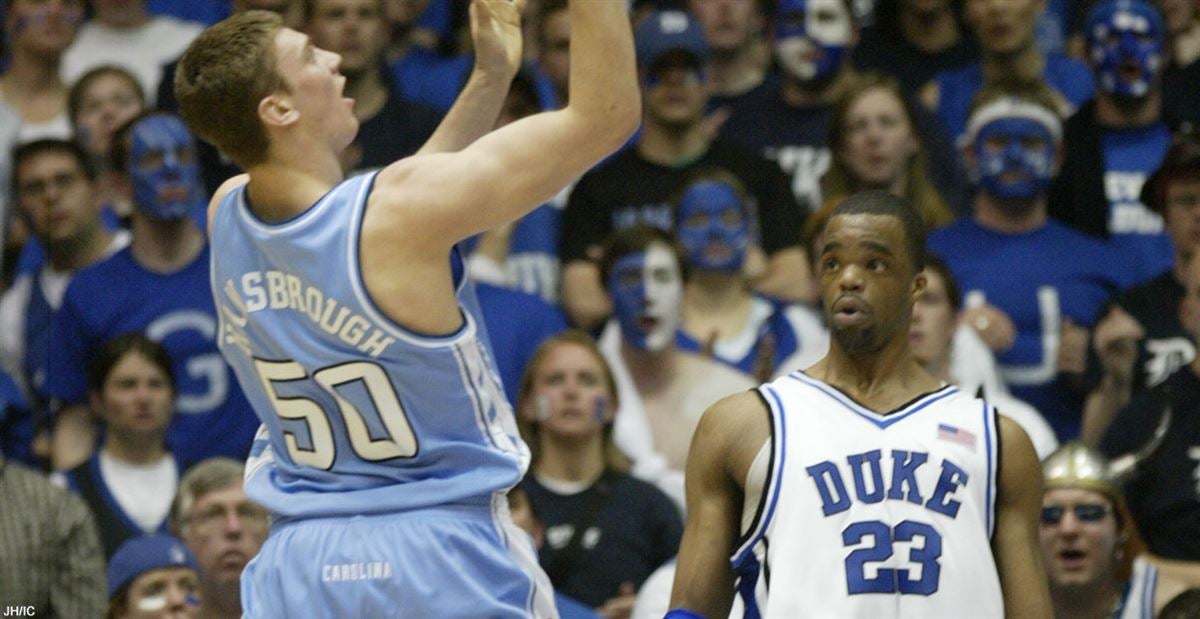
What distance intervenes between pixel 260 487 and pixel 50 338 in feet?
12.8

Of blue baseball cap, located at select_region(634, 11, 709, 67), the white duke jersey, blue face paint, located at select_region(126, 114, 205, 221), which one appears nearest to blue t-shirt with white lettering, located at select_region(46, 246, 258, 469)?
blue face paint, located at select_region(126, 114, 205, 221)

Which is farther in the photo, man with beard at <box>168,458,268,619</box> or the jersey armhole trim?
man with beard at <box>168,458,268,619</box>

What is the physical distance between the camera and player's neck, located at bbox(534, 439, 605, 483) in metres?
6.98

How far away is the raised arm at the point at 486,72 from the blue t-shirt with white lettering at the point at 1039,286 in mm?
3705

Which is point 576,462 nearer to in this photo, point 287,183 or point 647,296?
point 647,296

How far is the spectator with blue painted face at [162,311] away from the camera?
7496mm

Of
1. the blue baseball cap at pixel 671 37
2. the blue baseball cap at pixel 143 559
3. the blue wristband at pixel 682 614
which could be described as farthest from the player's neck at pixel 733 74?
the blue wristband at pixel 682 614

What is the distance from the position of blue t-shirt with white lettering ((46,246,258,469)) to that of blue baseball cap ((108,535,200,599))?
925mm

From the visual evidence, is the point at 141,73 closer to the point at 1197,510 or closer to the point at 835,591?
the point at 1197,510

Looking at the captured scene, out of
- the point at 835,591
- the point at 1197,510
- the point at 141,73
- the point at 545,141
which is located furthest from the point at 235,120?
the point at 141,73

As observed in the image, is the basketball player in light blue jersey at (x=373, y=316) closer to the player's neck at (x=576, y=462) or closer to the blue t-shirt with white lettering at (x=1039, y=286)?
the player's neck at (x=576, y=462)

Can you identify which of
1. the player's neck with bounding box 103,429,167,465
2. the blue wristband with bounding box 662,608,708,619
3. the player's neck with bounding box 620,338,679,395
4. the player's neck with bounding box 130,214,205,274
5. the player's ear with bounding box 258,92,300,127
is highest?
the player's neck with bounding box 130,214,205,274

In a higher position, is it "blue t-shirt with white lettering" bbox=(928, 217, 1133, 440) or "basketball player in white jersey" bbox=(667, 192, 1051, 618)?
"blue t-shirt with white lettering" bbox=(928, 217, 1133, 440)

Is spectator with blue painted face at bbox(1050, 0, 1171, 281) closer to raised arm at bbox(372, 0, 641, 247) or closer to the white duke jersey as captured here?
the white duke jersey
